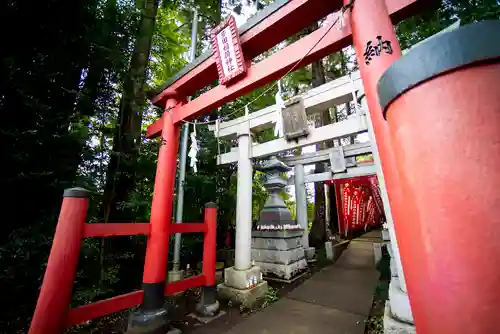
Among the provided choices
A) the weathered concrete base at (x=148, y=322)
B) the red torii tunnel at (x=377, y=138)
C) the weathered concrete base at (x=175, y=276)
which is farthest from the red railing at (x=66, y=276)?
the weathered concrete base at (x=175, y=276)

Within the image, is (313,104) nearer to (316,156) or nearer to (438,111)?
(316,156)

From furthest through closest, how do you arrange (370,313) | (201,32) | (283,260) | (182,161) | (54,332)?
(201,32) → (283,260) → (182,161) → (370,313) → (54,332)

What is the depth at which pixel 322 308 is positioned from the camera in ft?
15.9

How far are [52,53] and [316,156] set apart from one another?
8.21 metres

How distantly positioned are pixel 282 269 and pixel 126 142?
5.78m

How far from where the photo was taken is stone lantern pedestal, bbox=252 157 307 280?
7.35m

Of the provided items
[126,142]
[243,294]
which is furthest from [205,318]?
[126,142]

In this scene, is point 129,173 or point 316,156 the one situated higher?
point 316,156

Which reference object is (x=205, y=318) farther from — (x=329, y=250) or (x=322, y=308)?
(x=329, y=250)

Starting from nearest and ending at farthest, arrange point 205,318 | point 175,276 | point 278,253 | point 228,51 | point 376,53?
point 376,53 → point 228,51 → point 205,318 → point 175,276 → point 278,253

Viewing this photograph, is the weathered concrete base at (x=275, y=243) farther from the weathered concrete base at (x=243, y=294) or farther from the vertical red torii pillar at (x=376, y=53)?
the vertical red torii pillar at (x=376, y=53)

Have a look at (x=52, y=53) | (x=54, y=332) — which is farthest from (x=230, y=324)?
(x=52, y=53)

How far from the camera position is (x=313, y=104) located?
18.5 feet

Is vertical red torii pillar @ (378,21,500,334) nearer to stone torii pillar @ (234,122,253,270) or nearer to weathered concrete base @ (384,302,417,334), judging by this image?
weathered concrete base @ (384,302,417,334)
